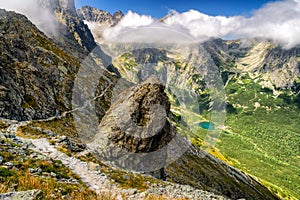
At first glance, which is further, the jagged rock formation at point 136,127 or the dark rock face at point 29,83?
the dark rock face at point 29,83

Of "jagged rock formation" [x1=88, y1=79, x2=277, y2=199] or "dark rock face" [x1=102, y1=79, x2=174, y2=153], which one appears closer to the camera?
"jagged rock formation" [x1=88, y1=79, x2=277, y2=199]

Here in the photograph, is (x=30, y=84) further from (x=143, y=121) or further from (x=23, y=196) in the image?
(x=23, y=196)

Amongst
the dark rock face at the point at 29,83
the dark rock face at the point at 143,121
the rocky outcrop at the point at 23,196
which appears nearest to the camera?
the rocky outcrop at the point at 23,196

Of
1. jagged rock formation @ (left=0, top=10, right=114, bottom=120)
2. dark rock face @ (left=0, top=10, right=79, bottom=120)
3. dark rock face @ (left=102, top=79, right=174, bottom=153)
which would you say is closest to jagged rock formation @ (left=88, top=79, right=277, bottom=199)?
dark rock face @ (left=102, top=79, right=174, bottom=153)

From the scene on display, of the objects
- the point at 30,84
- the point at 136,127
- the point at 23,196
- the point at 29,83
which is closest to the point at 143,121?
the point at 136,127

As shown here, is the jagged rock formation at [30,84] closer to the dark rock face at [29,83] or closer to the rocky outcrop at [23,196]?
the dark rock face at [29,83]

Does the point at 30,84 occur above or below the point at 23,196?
above

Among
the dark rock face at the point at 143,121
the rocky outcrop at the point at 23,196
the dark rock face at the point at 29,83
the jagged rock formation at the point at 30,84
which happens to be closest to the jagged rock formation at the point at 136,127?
the dark rock face at the point at 143,121

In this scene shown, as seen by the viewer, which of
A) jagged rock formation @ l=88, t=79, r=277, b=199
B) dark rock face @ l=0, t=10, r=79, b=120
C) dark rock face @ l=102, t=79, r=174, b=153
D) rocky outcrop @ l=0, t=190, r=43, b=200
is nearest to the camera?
rocky outcrop @ l=0, t=190, r=43, b=200

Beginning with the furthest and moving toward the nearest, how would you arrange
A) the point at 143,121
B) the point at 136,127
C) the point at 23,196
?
the point at 143,121 < the point at 136,127 < the point at 23,196

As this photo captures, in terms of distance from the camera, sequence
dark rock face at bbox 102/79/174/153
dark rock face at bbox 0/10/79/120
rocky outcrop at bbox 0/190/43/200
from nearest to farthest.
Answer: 1. rocky outcrop at bbox 0/190/43/200
2. dark rock face at bbox 102/79/174/153
3. dark rock face at bbox 0/10/79/120

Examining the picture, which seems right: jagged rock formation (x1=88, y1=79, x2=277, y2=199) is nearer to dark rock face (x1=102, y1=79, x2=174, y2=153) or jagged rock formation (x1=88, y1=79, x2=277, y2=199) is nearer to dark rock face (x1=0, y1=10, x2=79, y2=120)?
dark rock face (x1=102, y1=79, x2=174, y2=153)
